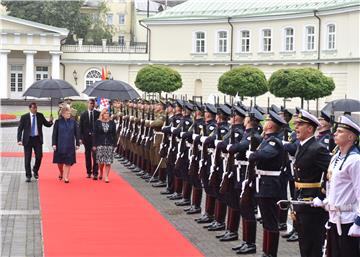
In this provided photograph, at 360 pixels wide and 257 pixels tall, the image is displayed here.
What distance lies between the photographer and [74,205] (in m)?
15.1

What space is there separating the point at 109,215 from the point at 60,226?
4.49ft

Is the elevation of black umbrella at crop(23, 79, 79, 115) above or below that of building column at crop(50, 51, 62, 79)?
below

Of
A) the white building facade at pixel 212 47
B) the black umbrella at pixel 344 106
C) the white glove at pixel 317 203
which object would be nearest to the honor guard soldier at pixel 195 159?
the black umbrella at pixel 344 106

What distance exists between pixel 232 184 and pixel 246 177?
84 centimetres

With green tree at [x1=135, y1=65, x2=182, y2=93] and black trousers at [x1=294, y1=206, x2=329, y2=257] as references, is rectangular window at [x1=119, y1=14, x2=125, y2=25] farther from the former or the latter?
black trousers at [x1=294, y1=206, x2=329, y2=257]

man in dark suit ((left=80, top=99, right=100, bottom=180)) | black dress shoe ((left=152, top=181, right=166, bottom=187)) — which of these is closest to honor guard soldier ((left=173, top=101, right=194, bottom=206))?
black dress shoe ((left=152, top=181, right=166, bottom=187))

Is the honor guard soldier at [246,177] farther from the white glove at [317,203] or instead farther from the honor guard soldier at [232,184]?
the white glove at [317,203]

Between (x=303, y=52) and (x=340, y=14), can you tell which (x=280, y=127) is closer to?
(x=340, y=14)

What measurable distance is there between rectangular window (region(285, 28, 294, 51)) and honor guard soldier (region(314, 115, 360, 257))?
151ft

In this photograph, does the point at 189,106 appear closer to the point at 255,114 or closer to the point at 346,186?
the point at 255,114

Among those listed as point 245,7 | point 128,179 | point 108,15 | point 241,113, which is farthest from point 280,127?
point 108,15

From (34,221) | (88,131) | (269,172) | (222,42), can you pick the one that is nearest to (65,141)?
(88,131)

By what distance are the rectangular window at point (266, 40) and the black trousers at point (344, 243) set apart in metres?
48.0

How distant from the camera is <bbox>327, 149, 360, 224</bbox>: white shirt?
7.99m
